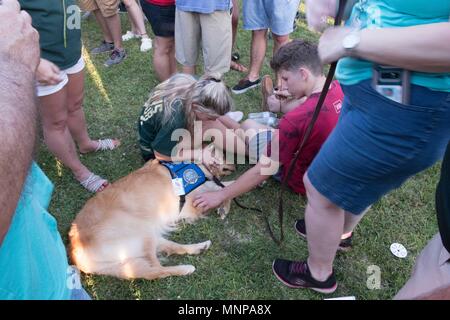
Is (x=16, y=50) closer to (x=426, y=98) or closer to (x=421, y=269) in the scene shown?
(x=426, y=98)

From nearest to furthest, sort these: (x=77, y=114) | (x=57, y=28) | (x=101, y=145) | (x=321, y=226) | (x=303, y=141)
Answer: (x=321, y=226), (x=303, y=141), (x=57, y=28), (x=77, y=114), (x=101, y=145)

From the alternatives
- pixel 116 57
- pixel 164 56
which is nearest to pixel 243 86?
pixel 164 56

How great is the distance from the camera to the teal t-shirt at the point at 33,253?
1.04 meters

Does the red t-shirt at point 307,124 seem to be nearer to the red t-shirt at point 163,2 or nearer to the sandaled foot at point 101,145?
the sandaled foot at point 101,145

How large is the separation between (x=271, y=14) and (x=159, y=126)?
74.3 inches

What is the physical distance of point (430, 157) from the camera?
156 centimetres

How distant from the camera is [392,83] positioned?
142 centimetres

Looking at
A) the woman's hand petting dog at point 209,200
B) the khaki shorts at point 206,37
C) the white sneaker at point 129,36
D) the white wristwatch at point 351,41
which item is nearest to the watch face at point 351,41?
the white wristwatch at point 351,41

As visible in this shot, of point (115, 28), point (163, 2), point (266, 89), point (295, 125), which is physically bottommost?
point (266, 89)

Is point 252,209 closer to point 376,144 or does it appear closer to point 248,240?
point 248,240

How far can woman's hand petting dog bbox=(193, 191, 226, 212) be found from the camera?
2.77 meters

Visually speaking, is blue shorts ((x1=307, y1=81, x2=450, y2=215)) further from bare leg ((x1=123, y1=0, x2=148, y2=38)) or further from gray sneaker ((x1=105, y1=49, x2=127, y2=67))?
bare leg ((x1=123, y1=0, x2=148, y2=38))

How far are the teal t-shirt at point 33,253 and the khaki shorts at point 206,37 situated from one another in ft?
7.91
